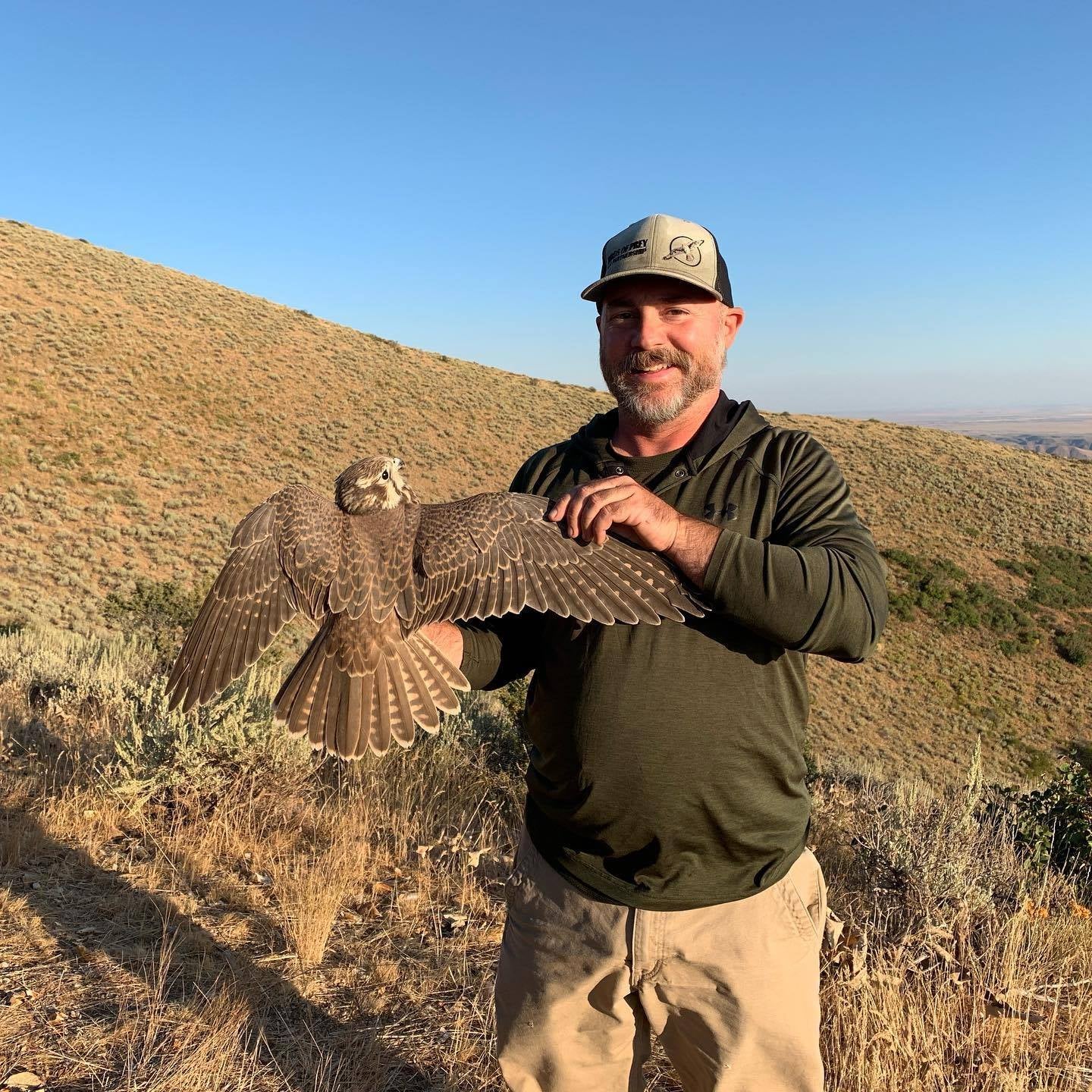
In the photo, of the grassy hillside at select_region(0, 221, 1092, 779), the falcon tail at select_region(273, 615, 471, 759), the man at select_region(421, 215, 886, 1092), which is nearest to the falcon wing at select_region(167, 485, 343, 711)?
the falcon tail at select_region(273, 615, 471, 759)

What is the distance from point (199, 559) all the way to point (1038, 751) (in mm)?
21700

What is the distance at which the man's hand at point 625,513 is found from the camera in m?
2.06

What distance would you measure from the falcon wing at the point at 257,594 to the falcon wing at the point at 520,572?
38cm

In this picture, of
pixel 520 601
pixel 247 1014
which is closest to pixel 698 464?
pixel 520 601

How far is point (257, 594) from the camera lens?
3.15 metres

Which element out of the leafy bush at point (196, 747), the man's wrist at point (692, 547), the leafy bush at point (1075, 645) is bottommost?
the leafy bush at point (1075, 645)

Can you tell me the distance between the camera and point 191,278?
47.0 m

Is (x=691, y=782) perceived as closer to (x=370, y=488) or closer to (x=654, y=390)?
(x=654, y=390)

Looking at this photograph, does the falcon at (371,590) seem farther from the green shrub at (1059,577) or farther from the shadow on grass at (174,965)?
the green shrub at (1059,577)

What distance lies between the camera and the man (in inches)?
81.9

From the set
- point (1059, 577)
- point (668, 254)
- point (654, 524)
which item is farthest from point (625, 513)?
point (1059, 577)

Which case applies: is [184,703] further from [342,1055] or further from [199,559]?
[199,559]

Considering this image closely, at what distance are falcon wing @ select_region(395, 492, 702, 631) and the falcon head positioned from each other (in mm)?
158

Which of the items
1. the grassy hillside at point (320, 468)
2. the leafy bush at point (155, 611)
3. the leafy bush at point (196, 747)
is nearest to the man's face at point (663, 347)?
the leafy bush at point (196, 747)
